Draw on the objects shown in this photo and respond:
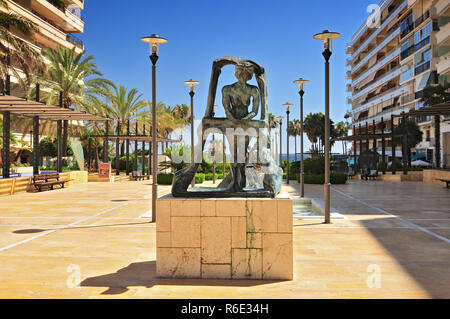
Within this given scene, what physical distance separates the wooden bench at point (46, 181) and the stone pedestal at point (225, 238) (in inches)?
623

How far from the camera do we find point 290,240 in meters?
4.95

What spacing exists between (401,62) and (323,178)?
3166cm

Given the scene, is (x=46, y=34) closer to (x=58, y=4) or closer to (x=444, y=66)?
(x=58, y=4)

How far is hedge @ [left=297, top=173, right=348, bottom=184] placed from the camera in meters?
23.7

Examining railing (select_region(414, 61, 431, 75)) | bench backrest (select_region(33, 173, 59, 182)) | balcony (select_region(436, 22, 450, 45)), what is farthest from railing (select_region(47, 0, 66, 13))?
railing (select_region(414, 61, 431, 75))

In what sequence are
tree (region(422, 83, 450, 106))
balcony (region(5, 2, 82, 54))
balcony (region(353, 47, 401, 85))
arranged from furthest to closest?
1. balcony (region(353, 47, 401, 85))
2. balcony (region(5, 2, 82, 54))
3. tree (region(422, 83, 450, 106))

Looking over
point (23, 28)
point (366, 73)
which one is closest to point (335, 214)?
point (23, 28)

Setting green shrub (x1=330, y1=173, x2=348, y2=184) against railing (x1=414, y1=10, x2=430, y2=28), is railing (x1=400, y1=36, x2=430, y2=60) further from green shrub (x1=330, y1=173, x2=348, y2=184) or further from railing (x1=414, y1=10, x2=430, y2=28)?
green shrub (x1=330, y1=173, x2=348, y2=184)

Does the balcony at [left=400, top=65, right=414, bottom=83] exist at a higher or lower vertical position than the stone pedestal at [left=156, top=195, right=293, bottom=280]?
higher

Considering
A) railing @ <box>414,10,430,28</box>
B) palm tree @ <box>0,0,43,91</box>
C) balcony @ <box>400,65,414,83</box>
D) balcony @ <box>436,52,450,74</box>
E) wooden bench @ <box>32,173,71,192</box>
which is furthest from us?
balcony @ <box>400,65,414,83</box>

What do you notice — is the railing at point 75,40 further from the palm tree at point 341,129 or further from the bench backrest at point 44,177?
the palm tree at point 341,129

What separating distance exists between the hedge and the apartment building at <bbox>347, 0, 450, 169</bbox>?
7690 millimetres

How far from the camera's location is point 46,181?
19.7m
